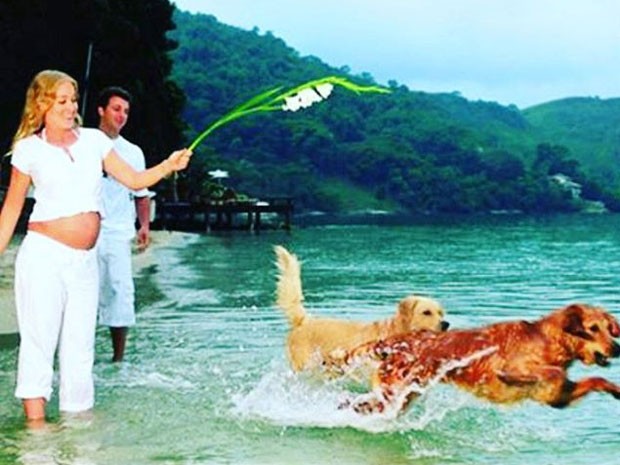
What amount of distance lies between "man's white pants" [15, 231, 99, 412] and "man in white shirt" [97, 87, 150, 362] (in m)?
2.08

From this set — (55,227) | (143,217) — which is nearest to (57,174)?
(55,227)

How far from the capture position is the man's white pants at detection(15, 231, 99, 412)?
24.4 ft

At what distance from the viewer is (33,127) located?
7504 millimetres

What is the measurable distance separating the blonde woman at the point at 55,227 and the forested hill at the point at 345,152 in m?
117

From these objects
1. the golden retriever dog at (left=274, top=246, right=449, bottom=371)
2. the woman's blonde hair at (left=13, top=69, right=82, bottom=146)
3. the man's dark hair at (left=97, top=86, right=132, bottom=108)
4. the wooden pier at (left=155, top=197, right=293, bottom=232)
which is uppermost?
the man's dark hair at (left=97, top=86, right=132, bottom=108)

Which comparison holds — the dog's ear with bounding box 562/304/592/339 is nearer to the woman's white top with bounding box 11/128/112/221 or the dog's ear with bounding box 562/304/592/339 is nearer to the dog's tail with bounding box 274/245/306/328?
the dog's tail with bounding box 274/245/306/328

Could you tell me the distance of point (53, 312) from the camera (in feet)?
24.5

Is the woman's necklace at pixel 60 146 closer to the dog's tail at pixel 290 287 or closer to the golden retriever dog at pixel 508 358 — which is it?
the dog's tail at pixel 290 287

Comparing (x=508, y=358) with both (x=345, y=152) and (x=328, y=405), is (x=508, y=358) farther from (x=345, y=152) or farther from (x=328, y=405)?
(x=345, y=152)

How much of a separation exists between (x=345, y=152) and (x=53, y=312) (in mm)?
145331

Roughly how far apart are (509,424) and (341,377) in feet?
4.04

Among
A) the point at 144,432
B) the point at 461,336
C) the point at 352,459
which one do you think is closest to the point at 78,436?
the point at 144,432

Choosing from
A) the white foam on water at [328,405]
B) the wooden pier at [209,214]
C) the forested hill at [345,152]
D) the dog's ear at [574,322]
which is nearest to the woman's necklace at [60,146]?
the white foam on water at [328,405]

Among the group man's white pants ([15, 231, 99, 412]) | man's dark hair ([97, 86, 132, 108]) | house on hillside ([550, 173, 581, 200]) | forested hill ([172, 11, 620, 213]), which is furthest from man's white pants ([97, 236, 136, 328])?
house on hillside ([550, 173, 581, 200])
